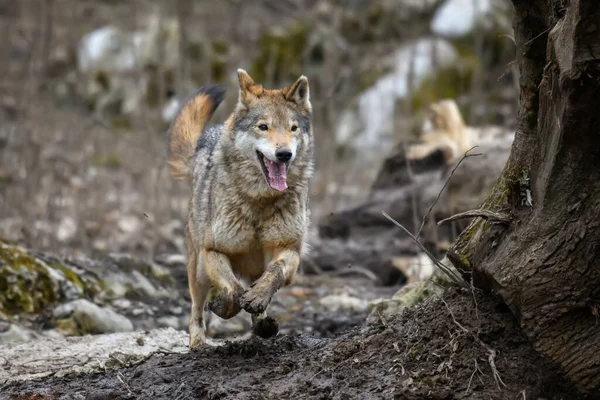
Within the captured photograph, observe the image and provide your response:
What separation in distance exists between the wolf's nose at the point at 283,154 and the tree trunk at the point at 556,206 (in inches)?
79.1

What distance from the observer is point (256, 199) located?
6.61 metres

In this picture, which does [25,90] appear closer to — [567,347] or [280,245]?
[280,245]

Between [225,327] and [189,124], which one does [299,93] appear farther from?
[225,327]

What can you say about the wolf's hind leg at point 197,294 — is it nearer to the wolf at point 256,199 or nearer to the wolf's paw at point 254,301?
the wolf at point 256,199

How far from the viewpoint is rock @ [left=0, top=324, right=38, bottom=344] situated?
24.6 ft

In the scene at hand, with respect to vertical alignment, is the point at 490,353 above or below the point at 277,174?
below

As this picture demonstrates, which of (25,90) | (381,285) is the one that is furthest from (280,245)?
(25,90)

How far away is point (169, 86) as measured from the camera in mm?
24719

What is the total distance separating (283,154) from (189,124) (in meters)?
2.28

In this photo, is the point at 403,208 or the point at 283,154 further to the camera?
the point at 403,208

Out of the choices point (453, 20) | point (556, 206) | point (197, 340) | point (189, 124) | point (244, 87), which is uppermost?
point (556, 206)

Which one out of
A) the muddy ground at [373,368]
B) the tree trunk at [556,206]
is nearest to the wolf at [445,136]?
the muddy ground at [373,368]

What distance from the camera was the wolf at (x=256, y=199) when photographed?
637 centimetres

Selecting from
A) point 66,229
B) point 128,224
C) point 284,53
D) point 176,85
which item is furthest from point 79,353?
point 284,53
